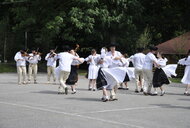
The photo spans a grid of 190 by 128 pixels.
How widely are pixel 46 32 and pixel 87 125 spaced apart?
3011 cm

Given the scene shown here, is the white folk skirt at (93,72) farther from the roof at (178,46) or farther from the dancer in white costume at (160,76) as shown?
the roof at (178,46)

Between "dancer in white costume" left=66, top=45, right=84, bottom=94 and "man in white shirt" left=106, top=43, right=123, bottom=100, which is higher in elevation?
"man in white shirt" left=106, top=43, right=123, bottom=100

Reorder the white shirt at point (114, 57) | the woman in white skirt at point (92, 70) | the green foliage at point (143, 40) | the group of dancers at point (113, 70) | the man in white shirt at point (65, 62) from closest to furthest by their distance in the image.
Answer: the group of dancers at point (113, 70), the white shirt at point (114, 57), the man in white shirt at point (65, 62), the woman in white skirt at point (92, 70), the green foliage at point (143, 40)

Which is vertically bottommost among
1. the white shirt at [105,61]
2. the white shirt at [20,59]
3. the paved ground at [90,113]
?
the paved ground at [90,113]

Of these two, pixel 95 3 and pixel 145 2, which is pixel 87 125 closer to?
pixel 95 3

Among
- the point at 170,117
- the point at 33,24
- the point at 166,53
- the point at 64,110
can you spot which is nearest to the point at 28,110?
the point at 64,110

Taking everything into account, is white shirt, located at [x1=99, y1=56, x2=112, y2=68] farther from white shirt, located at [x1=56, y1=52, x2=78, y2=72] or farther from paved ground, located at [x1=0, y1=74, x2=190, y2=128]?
white shirt, located at [x1=56, y1=52, x2=78, y2=72]

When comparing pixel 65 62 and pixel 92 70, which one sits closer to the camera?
pixel 65 62

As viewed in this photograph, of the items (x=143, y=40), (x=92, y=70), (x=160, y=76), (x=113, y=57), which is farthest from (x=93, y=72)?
(x=143, y=40)

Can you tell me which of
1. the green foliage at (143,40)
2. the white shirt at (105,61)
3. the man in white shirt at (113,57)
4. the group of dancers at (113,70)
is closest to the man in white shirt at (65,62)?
the group of dancers at (113,70)

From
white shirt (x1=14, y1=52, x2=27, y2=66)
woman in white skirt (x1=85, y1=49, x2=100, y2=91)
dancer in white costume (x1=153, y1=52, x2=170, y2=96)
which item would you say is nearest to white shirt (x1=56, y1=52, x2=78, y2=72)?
woman in white skirt (x1=85, y1=49, x2=100, y2=91)

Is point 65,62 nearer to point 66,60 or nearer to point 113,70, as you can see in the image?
point 66,60

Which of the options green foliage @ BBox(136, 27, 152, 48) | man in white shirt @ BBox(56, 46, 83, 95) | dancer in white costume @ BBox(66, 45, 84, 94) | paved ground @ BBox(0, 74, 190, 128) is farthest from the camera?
green foliage @ BBox(136, 27, 152, 48)

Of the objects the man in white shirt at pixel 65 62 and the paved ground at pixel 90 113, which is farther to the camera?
the man in white shirt at pixel 65 62
